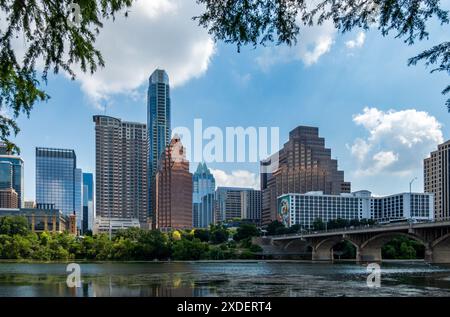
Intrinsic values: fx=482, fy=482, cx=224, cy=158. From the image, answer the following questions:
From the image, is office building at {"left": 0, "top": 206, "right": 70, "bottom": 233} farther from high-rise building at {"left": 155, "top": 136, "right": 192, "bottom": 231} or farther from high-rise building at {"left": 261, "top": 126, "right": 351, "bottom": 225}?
high-rise building at {"left": 261, "top": 126, "right": 351, "bottom": 225}

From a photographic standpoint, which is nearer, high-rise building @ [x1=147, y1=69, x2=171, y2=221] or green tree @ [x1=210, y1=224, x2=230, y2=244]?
high-rise building @ [x1=147, y1=69, x2=171, y2=221]

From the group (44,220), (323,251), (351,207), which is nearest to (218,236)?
(323,251)

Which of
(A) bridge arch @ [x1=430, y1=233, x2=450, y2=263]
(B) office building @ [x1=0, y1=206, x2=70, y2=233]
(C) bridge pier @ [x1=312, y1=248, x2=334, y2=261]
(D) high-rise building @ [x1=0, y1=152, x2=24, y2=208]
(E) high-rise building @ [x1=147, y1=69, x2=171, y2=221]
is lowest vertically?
(C) bridge pier @ [x1=312, y1=248, x2=334, y2=261]

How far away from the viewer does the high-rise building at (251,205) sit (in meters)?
148

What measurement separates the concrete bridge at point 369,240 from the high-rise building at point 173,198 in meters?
17.0

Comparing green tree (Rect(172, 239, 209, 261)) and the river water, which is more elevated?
the river water

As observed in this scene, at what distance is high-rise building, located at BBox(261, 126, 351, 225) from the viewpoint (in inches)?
2559

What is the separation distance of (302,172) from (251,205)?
56.6m

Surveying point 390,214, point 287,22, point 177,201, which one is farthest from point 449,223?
point 390,214

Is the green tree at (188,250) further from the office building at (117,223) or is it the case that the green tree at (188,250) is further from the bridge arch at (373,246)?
the bridge arch at (373,246)

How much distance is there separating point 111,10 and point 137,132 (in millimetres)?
23212

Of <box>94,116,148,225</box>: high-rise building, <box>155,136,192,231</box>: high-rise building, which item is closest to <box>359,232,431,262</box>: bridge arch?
<box>155,136,192,231</box>: high-rise building
